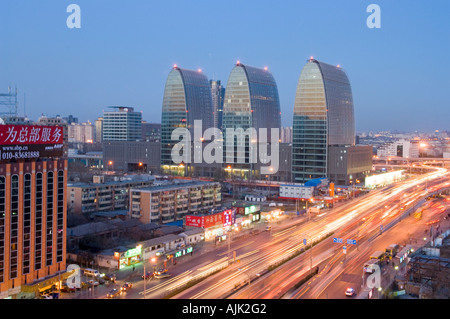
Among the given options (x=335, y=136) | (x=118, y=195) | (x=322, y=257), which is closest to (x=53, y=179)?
(x=322, y=257)

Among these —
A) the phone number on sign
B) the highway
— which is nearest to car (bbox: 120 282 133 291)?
the highway

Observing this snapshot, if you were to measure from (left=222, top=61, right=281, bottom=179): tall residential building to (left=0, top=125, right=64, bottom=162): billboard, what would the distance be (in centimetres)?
3680

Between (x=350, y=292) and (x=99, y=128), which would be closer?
(x=350, y=292)

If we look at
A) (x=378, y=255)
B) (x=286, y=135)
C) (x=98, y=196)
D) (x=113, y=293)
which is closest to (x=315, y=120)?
(x=98, y=196)

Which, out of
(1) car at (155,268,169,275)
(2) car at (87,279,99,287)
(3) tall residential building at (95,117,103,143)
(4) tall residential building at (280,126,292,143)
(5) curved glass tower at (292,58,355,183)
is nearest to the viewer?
(2) car at (87,279,99,287)

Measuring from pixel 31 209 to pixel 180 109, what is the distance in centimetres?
4289

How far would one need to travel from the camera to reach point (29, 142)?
54.3 feet

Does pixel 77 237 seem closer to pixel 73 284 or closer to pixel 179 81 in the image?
pixel 73 284

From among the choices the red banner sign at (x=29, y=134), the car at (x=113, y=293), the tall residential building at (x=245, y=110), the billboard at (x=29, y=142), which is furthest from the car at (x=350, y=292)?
the tall residential building at (x=245, y=110)

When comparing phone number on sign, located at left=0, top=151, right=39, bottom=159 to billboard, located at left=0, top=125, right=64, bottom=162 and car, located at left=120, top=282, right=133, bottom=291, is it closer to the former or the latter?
billboard, located at left=0, top=125, right=64, bottom=162

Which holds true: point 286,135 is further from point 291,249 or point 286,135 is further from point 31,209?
point 31,209

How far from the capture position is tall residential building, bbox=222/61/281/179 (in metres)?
53.9

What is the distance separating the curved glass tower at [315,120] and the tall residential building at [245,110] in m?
6.31
